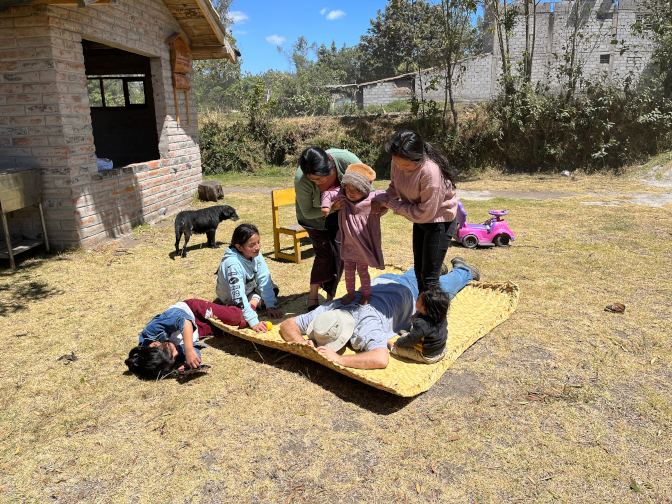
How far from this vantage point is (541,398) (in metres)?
3.19

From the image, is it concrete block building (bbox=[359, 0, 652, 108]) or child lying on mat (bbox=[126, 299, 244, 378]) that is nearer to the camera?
child lying on mat (bbox=[126, 299, 244, 378])

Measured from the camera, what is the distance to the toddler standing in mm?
3791

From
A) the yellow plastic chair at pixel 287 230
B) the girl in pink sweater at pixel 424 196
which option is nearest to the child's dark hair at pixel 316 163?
the girl in pink sweater at pixel 424 196

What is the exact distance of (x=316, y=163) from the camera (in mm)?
3916

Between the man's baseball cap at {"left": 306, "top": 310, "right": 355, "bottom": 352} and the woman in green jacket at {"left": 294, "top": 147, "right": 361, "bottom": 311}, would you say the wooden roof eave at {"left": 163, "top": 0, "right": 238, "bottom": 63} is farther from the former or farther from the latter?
the man's baseball cap at {"left": 306, "top": 310, "right": 355, "bottom": 352}

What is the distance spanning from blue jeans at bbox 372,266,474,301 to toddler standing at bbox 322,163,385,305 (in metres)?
0.40

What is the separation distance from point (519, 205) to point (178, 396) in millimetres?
8535

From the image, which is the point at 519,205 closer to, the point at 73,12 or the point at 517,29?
the point at 73,12

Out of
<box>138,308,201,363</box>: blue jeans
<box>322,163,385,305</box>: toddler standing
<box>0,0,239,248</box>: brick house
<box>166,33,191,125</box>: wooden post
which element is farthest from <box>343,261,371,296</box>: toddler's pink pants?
<box>166,33,191,125</box>: wooden post

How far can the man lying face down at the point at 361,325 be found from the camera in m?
3.42

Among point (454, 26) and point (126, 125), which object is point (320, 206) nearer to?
point (126, 125)

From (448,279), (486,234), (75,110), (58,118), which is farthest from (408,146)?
(75,110)

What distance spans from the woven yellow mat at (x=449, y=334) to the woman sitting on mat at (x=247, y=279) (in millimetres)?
178

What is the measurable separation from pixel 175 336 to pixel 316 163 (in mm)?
1790
